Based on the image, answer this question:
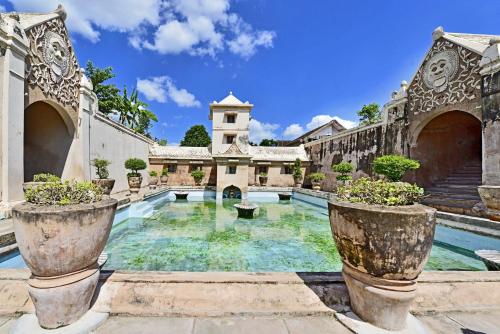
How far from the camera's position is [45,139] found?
342 inches

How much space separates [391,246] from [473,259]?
4.99 m

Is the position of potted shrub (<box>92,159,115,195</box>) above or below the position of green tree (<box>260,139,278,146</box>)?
below

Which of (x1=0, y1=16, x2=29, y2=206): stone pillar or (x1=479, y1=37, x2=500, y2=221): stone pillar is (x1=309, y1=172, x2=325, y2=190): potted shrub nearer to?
(x1=479, y1=37, x2=500, y2=221): stone pillar

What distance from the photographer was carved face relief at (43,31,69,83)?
271 inches

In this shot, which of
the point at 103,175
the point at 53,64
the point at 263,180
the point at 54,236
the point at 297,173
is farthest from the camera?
the point at 263,180

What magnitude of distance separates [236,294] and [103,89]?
23800 mm

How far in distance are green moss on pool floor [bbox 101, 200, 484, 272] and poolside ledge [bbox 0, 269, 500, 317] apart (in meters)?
2.06

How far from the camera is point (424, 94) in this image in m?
9.23

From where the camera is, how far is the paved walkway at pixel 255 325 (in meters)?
1.69

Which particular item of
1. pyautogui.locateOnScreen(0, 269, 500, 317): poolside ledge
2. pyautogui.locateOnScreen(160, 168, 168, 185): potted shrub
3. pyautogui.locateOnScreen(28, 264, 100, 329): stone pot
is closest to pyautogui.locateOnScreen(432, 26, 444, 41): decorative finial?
pyautogui.locateOnScreen(0, 269, 500, 317): poolside ledge

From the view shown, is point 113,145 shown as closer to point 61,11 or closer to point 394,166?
point 61,11

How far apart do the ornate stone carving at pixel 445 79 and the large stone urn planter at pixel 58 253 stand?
10984 mm

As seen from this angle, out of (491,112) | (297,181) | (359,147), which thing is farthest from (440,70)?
(297,181)

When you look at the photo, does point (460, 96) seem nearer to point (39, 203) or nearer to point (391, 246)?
point (391, 246)
